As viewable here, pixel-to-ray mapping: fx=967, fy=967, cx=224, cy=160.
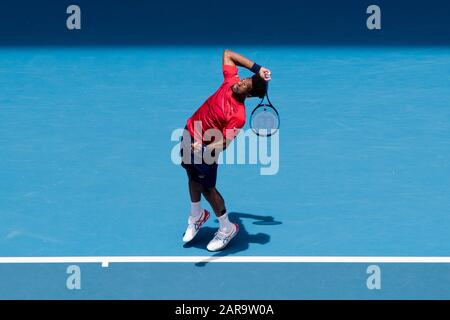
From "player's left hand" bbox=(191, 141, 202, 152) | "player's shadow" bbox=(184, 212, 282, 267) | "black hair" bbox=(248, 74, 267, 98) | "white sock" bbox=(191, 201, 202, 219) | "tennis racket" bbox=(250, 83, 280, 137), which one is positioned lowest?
"player's shadow" bbox=(184, 212, 282, 267)

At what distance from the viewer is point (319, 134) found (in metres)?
12.6

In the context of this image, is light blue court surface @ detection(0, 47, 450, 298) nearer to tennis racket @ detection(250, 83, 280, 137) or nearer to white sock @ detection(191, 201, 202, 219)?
white sock @ detection(191, 201, 202, 219)

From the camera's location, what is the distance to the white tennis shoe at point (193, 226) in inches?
395

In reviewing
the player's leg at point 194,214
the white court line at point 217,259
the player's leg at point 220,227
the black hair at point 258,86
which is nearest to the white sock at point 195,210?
the player's leg at point 194,214

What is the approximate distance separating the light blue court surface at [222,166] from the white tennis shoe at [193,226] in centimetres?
11

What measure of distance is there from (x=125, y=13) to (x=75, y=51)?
1502mm

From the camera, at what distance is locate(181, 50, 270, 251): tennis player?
9547mm

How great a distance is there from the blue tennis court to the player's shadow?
23mm

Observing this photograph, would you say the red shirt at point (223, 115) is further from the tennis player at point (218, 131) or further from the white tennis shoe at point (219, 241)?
the white tennis shoe at point (219, 241)

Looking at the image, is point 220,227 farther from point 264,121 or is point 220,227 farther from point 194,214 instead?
point 264,121

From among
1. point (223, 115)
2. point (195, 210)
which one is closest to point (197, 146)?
point (223, 115)

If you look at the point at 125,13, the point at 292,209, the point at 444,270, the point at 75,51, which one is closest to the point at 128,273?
the point at 292,209

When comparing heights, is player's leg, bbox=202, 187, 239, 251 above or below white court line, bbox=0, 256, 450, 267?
above

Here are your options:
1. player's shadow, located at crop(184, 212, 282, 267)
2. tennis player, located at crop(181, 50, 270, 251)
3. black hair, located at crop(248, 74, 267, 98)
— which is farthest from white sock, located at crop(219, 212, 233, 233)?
black hair, located at crop(248, 74, 267, 98)
